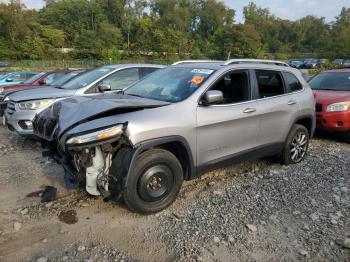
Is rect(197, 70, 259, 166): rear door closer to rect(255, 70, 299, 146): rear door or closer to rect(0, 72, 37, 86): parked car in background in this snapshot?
rect(255, 70, 299, 146): rear door

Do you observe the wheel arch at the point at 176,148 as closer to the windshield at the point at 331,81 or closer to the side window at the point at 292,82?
the side window at the point at 292,82

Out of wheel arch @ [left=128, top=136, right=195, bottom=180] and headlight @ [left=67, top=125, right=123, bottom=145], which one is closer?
headlight @ [left=67, top=125, right=123, bottom=145]

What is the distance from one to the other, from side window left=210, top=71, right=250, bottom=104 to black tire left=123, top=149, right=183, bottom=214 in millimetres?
1265

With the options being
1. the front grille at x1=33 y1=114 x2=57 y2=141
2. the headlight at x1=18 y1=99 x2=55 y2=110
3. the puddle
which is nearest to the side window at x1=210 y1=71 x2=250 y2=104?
the front grille at x1=33 y1=114 x2=57 y2=141

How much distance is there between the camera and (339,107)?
682 centimetres

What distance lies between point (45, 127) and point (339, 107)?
5709 millimetres

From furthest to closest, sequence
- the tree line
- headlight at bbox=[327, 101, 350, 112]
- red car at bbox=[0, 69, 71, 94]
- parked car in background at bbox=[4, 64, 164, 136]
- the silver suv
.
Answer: the tree line
red car at bbox=[0, 69, 71, 94]
headlight at bbox=[327, 101, 350, 112]
parked car in background at bbox=[4, 64, 164, 136]
the silver suv

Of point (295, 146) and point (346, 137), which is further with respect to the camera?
point (346, 137)

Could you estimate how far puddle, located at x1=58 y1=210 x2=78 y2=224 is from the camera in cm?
365

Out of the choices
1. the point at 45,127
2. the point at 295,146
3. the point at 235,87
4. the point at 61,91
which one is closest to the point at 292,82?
the point at 295,146

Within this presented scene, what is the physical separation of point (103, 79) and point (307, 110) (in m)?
3.98

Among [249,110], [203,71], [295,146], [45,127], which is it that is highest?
[203,71]

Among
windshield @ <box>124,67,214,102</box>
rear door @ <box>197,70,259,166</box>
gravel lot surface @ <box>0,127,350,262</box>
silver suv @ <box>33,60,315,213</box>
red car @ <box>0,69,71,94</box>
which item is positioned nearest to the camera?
gravel lot surface @ <box>0,127,350,262</box>

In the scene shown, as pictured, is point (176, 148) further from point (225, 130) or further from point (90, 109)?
point (90, 109)
